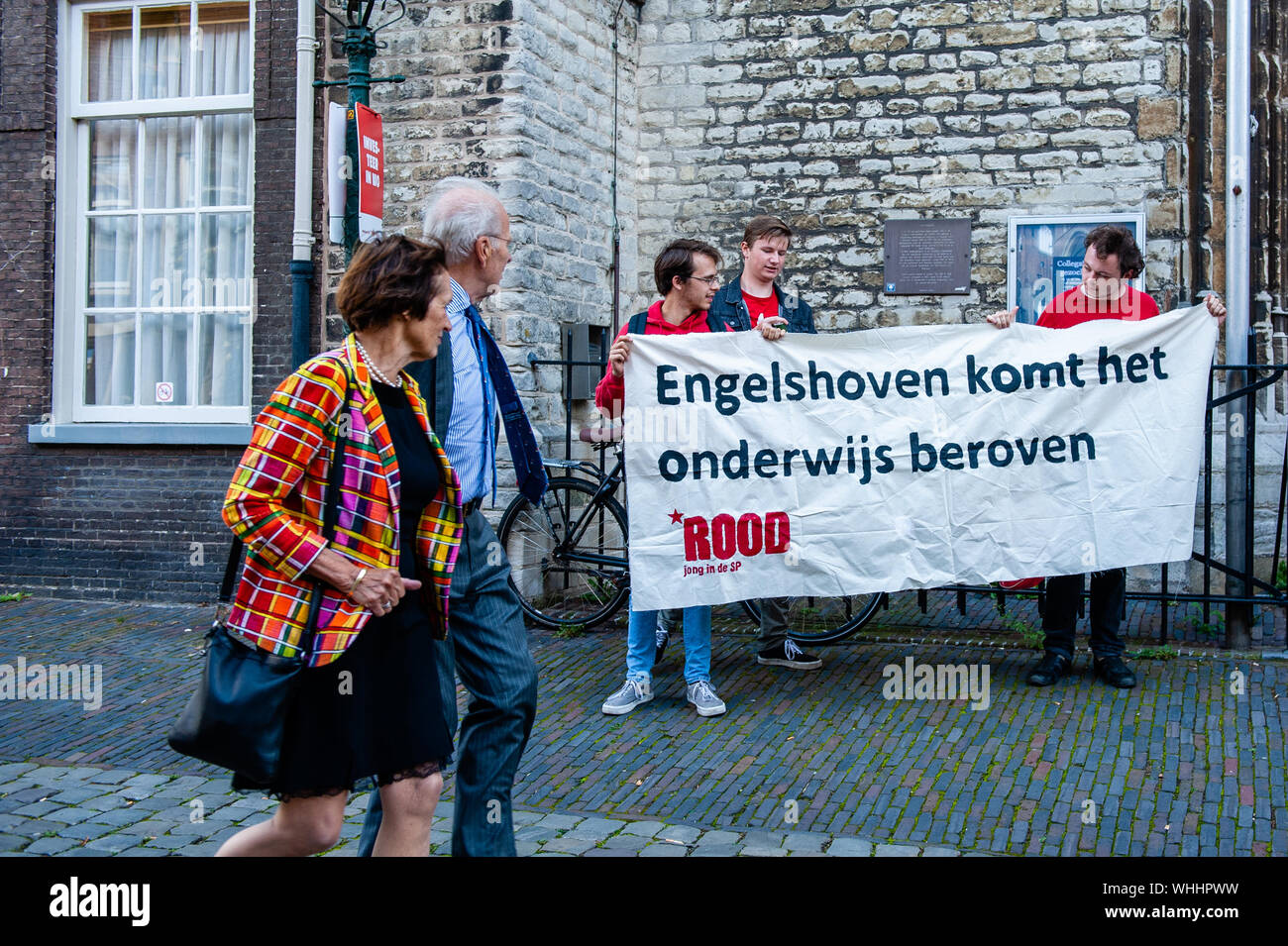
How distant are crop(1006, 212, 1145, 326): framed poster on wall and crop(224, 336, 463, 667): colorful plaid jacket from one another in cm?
765

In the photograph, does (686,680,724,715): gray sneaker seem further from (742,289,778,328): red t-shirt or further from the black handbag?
the black handbag

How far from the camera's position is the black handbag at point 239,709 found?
301 cm

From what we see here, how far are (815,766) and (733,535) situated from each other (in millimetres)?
1543

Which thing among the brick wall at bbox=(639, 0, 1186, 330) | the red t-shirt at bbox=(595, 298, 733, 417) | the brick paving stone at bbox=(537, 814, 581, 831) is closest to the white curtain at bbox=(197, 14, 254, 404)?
the brick wall at bbox=(639, 0, 1186, 330)

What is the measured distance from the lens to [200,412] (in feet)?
31.6

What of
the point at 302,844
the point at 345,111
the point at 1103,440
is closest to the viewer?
the point at 302,844

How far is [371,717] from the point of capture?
10.6ft

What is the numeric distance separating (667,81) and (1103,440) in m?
5.55

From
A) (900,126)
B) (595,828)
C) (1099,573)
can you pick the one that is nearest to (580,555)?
(1099,573)

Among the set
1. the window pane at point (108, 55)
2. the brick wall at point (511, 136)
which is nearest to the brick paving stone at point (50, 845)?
the brick wall at point (511, 136)

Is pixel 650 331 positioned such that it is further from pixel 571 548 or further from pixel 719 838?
pixel 719 838

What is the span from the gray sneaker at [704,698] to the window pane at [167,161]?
569cm

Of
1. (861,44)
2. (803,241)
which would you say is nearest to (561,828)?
(803,241)
